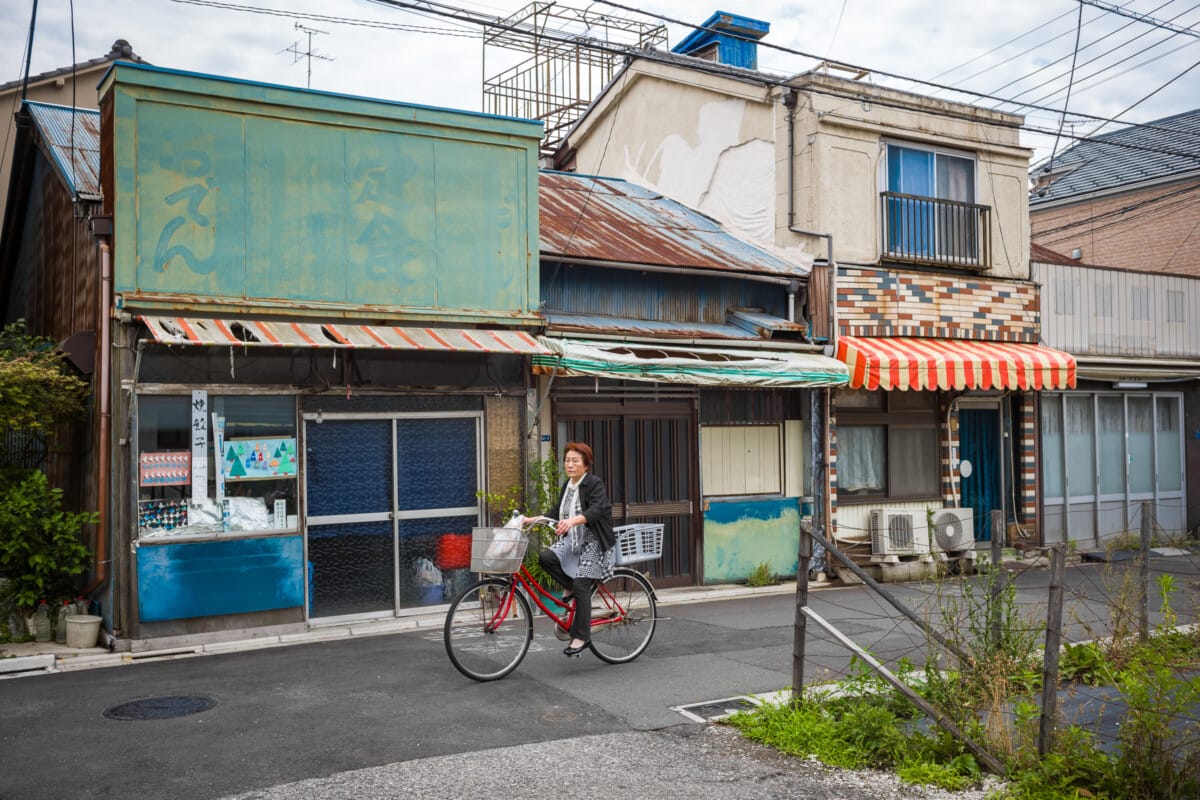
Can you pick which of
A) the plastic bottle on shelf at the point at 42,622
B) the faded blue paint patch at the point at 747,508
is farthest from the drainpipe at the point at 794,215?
the plastic bottle on shelf at the point at 42,622

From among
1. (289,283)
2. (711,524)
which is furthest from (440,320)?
(711,524)

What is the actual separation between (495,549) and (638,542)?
1821 millimetres

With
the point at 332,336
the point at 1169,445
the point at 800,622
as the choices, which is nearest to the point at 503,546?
the point at 800,622

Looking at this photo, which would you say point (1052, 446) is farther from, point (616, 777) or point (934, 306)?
point (616, 777)

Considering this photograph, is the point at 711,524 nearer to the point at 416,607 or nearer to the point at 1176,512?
the point at 416,607

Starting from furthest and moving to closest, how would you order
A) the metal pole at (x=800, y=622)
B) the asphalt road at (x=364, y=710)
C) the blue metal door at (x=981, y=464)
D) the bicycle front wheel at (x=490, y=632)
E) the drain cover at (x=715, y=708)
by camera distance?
the blue metal door at (x=981, y=464)
the bicycle front wheel at (x=490, y=632)
the drain cover at (x=715, y=708)
the metal pole at (x=800, y=622)
the asphalt road at (x=364, y=710)

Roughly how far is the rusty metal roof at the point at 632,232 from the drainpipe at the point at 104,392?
15.8 feet

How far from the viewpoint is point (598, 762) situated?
20.1 feet

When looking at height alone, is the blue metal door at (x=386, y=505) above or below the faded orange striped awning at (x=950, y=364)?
below

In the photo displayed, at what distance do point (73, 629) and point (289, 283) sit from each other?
388 cm

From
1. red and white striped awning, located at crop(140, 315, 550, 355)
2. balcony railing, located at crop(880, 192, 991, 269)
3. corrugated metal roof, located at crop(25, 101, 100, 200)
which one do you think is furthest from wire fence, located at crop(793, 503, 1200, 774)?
corrugated metal roof, located at crop(25, 101, 100, 200)

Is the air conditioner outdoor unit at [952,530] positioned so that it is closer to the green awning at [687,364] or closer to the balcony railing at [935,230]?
the green awning at [687,364]

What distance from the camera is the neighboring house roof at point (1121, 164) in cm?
2230

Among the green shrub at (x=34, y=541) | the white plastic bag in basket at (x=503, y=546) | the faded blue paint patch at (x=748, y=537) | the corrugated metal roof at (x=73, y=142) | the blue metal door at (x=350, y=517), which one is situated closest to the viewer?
the white plastic bag in basket at (x=503, y=546)
